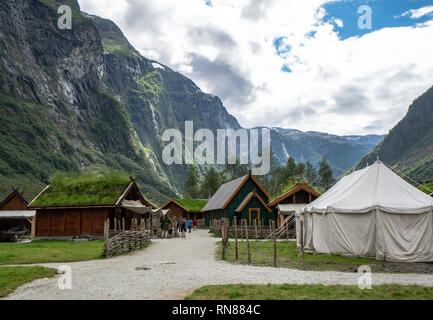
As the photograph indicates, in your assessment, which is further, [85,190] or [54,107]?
[54,107]

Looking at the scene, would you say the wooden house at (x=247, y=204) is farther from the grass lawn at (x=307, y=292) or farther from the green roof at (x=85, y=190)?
the grass lawn at (x=307, y=292)

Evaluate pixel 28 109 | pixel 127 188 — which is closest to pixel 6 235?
pixel 127 188

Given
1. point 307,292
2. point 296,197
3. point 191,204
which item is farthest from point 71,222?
point 191,204

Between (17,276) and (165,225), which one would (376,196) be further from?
(165,225)

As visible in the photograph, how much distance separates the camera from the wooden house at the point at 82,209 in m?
29.2

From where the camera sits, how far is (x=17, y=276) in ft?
38.4

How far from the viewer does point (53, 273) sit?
41.8 feet

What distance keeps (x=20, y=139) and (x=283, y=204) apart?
9400 centimetres

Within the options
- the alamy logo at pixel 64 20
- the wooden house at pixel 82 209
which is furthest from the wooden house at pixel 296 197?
the alamy logo at pixel 64 20

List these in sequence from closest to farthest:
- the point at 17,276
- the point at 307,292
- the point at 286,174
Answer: the point at 307,292
the point at 17,276
the point at 286,174

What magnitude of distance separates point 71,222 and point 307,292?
83.4 feet

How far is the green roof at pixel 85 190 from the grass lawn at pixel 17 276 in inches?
617
